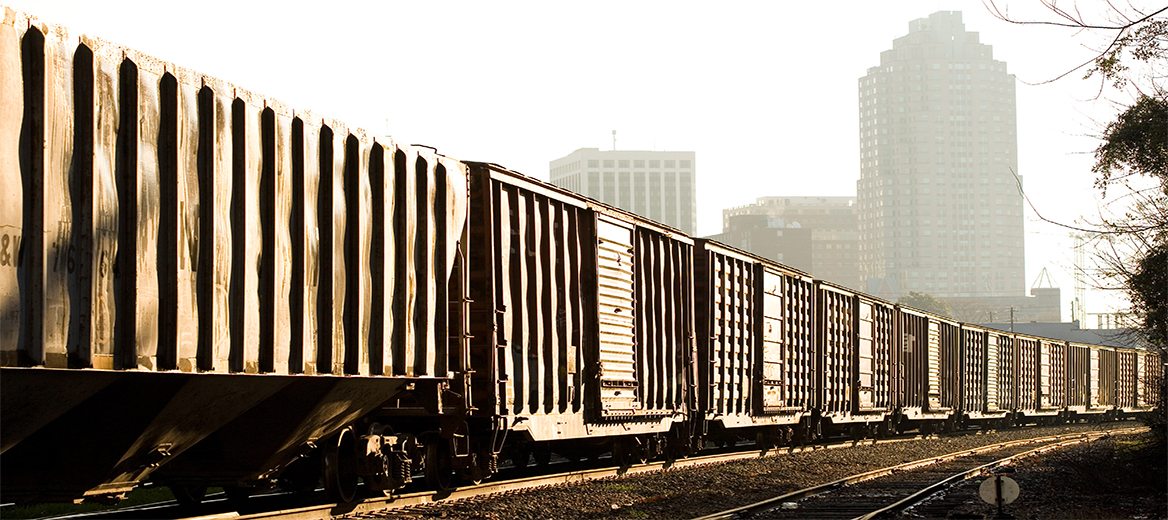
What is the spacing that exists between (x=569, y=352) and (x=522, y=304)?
4.90 ft

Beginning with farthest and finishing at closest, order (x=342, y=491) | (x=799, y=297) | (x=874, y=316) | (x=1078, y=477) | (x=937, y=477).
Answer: (x=874, y=316) < (x=799, y=297) < (x=937, y=477) < (x=1078, y=477) < (x=342, y=491)

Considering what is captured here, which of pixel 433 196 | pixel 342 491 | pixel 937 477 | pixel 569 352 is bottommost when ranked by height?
pixel 937 477

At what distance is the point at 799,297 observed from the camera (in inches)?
992

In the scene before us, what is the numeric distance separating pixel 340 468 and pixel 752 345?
12.5 metres

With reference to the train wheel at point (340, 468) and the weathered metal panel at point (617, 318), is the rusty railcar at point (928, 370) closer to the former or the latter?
the weathered metal panel at point (617, 318)

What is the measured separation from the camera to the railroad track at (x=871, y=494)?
13.3 metres

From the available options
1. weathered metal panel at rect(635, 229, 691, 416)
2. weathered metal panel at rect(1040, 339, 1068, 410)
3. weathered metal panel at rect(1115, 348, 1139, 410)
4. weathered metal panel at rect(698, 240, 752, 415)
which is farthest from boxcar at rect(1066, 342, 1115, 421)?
weathered metal panel at rect(635, 229, 691, 416)

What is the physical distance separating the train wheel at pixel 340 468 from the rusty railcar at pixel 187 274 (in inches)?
5.6

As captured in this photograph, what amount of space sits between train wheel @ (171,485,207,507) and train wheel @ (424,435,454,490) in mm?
2565

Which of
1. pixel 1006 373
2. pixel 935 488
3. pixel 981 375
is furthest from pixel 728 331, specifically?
pixel 1006 373

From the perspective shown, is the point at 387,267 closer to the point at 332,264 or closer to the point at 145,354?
the point at 332,264

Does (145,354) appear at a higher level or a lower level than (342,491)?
higher

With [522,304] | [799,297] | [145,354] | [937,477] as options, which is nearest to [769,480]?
[937,477]

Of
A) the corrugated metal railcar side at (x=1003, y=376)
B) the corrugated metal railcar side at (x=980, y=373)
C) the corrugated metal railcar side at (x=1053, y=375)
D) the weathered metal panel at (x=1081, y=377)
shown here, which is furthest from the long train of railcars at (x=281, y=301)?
the weathered metal panel at (x=1081, y=377)
